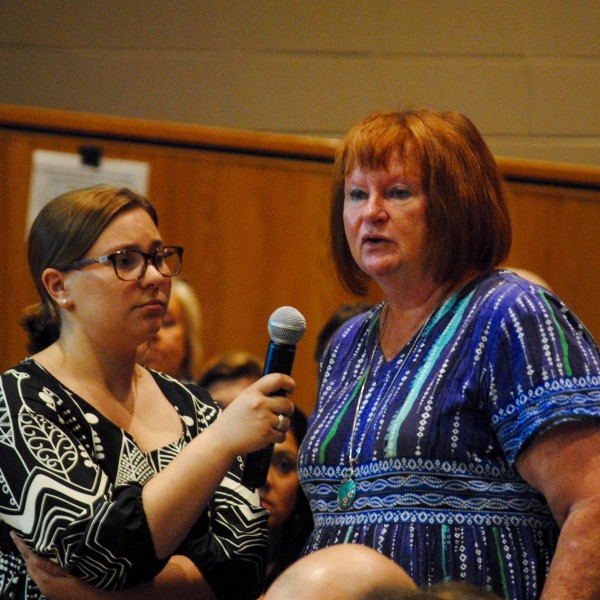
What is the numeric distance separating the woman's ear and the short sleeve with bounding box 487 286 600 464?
33.2 inches

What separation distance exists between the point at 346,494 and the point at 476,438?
0.85 ft

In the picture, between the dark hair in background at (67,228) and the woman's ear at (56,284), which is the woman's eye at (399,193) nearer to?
the dark hair in background at (67,228)

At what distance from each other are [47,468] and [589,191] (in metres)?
2.89

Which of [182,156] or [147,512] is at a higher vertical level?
[182,156]

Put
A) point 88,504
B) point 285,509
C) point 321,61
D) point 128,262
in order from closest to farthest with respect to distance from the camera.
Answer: point 88,504
point 128,262
point 285,509
point 321,61

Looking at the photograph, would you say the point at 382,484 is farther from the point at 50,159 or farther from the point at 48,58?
the point at 48,58

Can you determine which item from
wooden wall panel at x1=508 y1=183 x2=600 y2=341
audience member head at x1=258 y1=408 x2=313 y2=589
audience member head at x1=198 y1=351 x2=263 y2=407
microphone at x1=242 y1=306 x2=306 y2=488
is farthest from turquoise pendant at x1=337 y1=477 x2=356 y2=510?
wooden wall panel at x1=508 y1=183 x2=600 y2=341

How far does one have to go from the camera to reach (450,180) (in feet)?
5.91

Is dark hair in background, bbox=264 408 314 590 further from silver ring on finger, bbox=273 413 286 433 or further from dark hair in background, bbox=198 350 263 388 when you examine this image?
silver ring on finger, bbox=273 413 286 433

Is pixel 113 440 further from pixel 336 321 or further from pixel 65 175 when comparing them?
pixel 65 175

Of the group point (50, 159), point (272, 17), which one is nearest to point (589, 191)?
point (272, 17)

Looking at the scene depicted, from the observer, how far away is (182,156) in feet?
12.9

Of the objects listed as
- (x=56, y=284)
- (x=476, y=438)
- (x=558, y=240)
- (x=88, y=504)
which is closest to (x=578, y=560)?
(x=476, y=438)

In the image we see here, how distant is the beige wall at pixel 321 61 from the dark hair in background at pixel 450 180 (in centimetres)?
260
